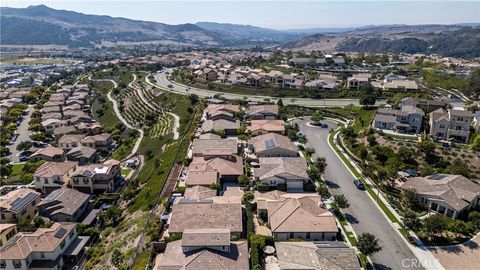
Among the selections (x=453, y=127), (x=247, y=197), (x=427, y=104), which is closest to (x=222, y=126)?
(x=247, y=197)

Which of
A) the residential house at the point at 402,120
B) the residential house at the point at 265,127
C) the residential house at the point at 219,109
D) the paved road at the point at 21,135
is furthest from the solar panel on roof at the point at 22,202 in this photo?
the residential house at the point at 402,120

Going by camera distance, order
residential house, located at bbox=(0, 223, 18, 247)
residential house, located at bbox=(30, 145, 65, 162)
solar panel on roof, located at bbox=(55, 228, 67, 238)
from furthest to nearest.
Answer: residential house, located at bbox=(30, 145, 65, 162), residential house, located at bbox=(0, 223, 18, 247), solar panel on roof, located at bbox=(55, 228, 67, 238)

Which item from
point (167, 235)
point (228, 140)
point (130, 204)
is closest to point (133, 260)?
point (167, 235)

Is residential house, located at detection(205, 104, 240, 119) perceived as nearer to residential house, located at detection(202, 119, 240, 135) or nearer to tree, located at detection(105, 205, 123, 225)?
residential house, located at detection(202, 119, 240, 135)

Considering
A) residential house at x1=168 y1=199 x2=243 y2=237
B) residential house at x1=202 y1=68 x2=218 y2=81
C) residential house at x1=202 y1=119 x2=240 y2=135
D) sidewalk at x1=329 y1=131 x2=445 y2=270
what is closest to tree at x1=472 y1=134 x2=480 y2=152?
sidewalk at x1=329 y1=131 x2=445 y2=270

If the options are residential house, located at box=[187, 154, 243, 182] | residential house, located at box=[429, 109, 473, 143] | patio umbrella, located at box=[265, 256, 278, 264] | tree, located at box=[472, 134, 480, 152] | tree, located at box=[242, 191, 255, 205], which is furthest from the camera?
residential house, located at box=[429, 109, 473, 143]

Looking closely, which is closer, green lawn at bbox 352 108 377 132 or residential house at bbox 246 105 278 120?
green lawn at bbox 352 108 377 132

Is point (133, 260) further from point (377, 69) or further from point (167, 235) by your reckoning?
point (377, 69)
